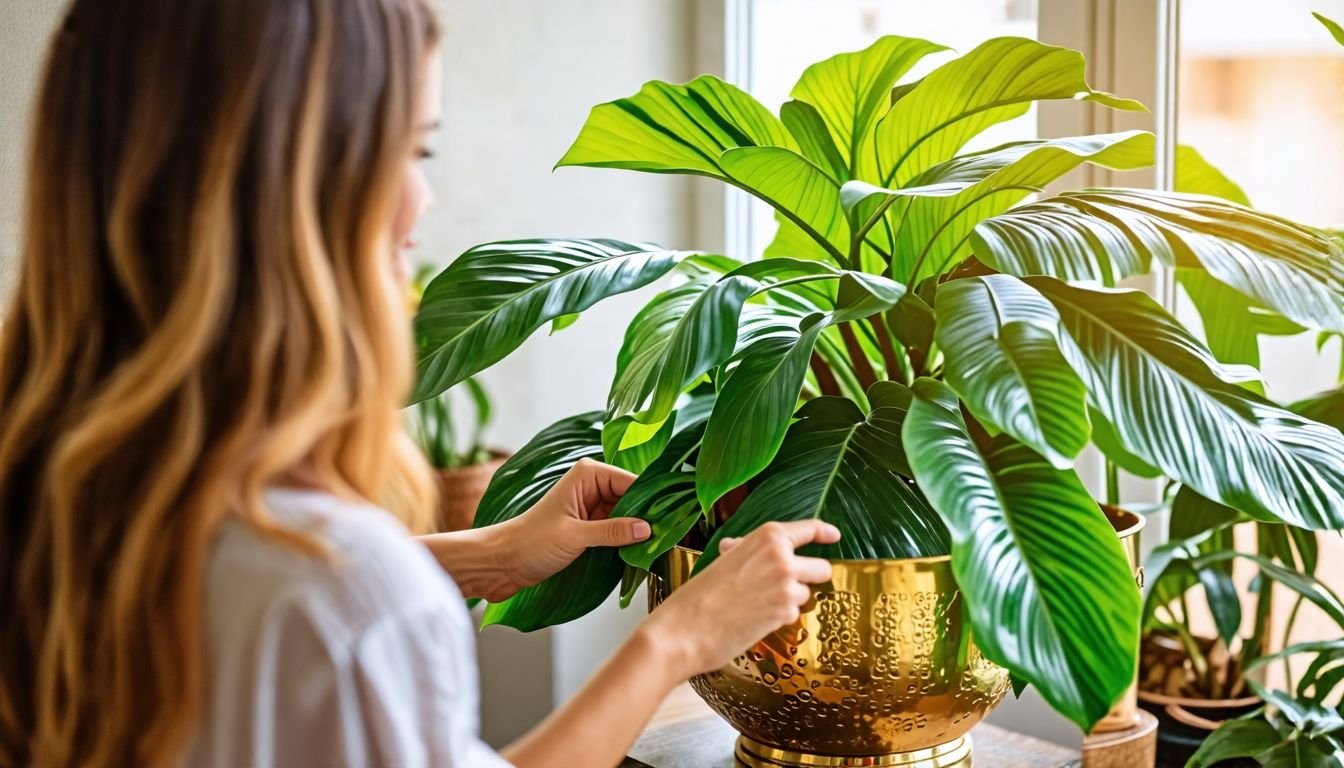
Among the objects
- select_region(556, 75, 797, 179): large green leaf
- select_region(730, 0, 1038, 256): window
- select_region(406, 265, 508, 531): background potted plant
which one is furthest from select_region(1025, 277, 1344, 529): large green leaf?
select_region(406, 265, 508, 531): background potted plant

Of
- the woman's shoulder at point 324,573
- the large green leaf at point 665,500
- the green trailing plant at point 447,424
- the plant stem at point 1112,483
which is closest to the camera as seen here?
the woman's shoulder at point 324,573

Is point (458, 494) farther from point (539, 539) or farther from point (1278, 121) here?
point (1278, 121)

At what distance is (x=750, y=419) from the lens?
882mm

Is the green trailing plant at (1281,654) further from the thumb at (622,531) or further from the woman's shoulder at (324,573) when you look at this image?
the woman's shoulder at (324,573)

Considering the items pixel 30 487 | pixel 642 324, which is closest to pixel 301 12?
pixel 30 487

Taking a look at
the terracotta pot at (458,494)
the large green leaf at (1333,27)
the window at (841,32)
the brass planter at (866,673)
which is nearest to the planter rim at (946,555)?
the brass planter at (866,673)

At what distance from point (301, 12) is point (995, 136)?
1.18 meters

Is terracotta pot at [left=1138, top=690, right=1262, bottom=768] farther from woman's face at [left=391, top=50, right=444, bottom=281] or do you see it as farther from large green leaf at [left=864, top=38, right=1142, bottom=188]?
woman's face at [left=391, top=50, right=444, bottom=281]

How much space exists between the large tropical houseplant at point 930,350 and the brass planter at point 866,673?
0.08 feet

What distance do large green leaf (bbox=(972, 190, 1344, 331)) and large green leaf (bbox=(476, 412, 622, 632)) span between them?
0.43 meters

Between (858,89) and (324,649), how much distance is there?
0.63 m

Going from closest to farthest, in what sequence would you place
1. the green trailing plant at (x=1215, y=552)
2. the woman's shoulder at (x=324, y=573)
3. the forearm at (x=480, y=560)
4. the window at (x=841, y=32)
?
1. the woman's shoulder at (x=324, y=573)
2. the forearm at (x=480, y=560)
3. the green trailing plant at (x=1215, y=552)
4. the window at (x=841, y=32)

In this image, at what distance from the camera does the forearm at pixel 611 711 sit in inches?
30.8

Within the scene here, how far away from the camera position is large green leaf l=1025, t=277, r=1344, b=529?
2.63 feet
